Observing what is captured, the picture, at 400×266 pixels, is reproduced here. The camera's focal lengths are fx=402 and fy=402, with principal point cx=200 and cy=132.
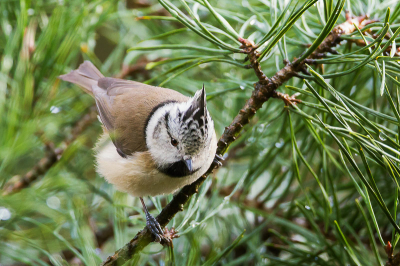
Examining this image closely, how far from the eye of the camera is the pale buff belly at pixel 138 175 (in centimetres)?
117

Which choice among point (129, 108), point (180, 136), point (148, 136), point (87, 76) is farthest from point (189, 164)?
point (87, 76)

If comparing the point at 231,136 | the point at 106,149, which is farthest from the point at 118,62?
the point at 231,136

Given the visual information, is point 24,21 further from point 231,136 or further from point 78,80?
point 231,136

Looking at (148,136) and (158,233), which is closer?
(158,233)

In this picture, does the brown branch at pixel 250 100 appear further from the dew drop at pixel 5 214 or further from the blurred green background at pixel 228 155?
the dew drop at pixel 5 214

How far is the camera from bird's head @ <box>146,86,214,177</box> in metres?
1.15

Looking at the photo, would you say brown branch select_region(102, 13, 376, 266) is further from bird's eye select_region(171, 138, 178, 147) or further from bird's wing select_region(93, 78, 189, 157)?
bird's wing select_region(93, 78, 189, 157)

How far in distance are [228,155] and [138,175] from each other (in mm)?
342

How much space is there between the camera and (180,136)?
127cm

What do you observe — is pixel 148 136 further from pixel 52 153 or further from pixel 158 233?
pixel 158 233

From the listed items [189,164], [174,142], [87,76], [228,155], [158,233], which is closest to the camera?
[158,233]

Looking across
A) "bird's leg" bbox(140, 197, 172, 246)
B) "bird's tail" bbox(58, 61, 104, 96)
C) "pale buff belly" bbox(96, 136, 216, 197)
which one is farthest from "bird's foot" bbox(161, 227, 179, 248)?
"bird's tail" bbox(58, 61, 104, 96)

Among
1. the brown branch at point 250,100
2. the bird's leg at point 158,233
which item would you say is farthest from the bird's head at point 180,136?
the bird's leg at point 158,233

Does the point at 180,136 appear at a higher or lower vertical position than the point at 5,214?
higher
